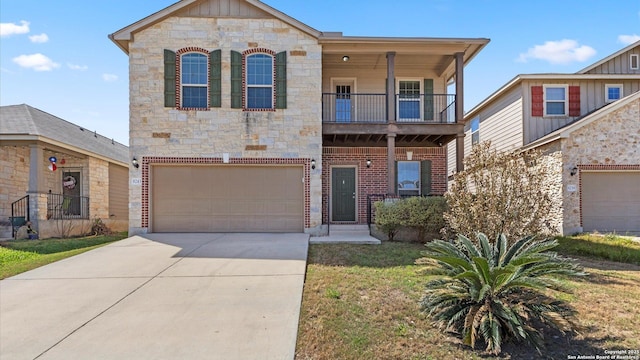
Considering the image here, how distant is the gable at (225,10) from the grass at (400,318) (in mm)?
7860

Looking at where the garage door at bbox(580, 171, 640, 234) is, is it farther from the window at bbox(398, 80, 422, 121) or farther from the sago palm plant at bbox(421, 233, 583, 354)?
the sago palm plant at bbox(421, 233, 583, 354)

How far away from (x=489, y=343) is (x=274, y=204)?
8.02m

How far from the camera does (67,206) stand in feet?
42.9

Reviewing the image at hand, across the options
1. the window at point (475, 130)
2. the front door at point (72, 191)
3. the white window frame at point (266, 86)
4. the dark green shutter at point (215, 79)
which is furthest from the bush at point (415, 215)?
the front door at point (72, 191)

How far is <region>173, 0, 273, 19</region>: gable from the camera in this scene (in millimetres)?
10398

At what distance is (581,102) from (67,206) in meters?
19.5

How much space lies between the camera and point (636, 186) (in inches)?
451

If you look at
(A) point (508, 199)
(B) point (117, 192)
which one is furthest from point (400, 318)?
(B) point (117, 192)

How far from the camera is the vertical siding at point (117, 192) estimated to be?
14.9 meters

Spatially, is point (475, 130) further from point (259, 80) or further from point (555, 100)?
point (259, 80)

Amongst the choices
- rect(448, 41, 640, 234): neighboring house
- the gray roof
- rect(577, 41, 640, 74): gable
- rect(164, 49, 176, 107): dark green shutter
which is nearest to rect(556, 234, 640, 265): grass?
rect(448, 41, 640, 234): neighboring house

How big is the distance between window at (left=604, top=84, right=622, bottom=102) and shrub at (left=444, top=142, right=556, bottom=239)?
1026 centimetres

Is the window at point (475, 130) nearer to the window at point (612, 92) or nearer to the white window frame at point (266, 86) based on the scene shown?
the window at point (612, 92)

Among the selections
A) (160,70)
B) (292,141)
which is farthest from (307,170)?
(160,70)
